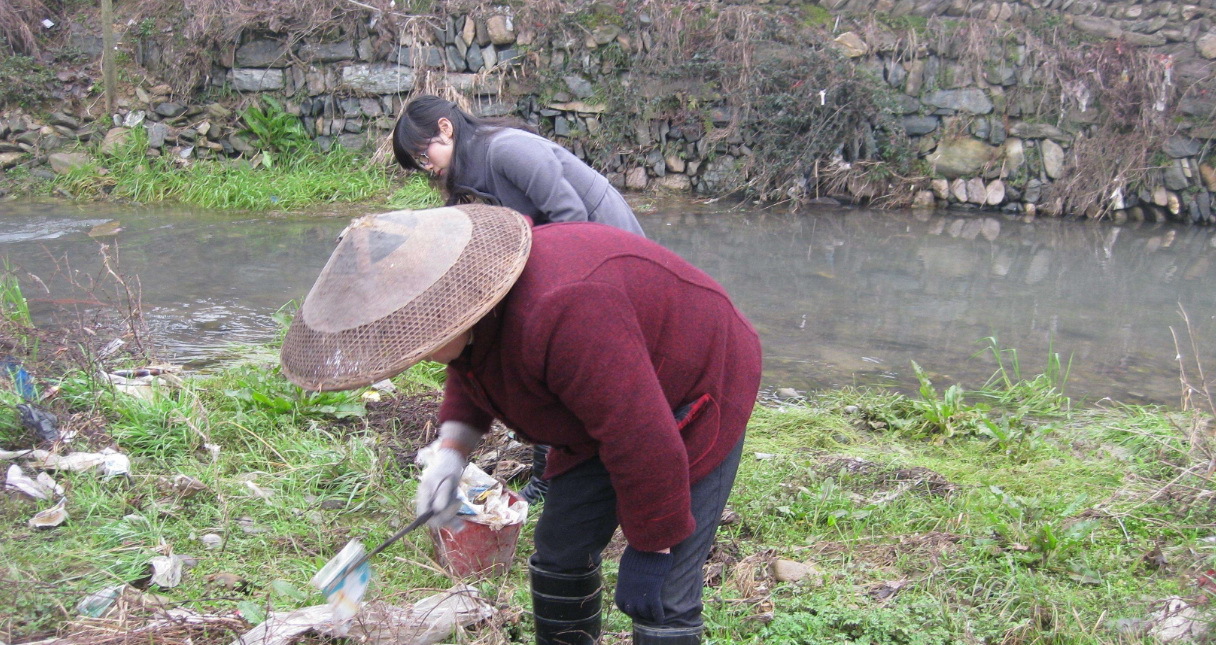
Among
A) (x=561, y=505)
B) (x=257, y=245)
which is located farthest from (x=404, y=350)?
(x=257, y=245)

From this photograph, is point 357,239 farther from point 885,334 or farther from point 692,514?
point 885,334

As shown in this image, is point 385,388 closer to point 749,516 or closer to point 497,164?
point 497,164

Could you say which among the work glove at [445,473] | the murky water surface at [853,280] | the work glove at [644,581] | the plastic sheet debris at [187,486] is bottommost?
the murky water surface at [853,280]

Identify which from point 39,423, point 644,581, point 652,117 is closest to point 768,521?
point 644,581

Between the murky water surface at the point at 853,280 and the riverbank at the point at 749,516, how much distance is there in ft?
2.59

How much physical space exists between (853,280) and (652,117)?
356 centimetres

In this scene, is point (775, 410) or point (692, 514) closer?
point (692, 514)

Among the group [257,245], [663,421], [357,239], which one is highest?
[357,239]

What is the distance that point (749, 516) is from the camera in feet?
9.98

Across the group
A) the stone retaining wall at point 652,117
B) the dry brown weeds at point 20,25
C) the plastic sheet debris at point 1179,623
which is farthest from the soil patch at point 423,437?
the dry brown weeds at point 20,25

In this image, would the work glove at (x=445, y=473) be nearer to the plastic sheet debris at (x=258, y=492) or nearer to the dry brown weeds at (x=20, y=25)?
the plastic sheet debris at (x=258, y=492)

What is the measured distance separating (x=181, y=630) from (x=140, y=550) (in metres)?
0.54

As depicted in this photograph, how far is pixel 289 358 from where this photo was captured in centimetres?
173

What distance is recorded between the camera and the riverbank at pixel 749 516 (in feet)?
7.95
